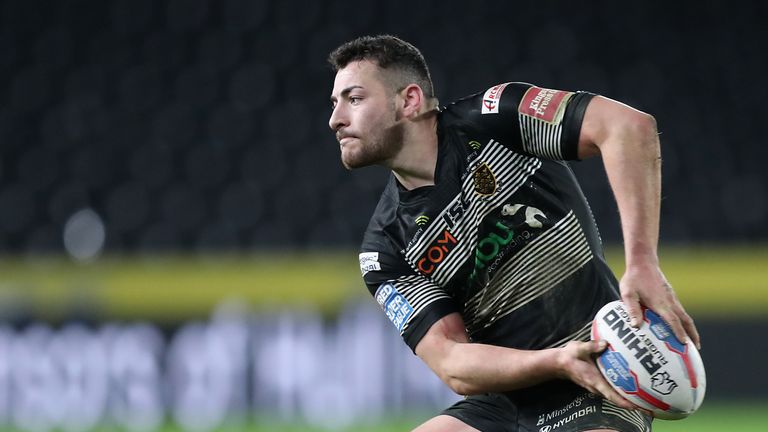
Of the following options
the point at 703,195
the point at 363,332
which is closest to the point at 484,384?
the point at 363,332

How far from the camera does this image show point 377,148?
A: 3.66m

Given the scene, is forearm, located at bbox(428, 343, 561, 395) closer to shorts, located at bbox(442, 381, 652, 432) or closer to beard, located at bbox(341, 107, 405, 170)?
shorts, located at bbox(442, 381, 652, 432)

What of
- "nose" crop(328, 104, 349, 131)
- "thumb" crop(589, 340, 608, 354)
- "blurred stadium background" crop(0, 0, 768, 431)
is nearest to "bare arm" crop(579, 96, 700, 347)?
"thumb" crop(589, 340, 608, 354)

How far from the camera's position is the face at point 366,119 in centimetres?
365

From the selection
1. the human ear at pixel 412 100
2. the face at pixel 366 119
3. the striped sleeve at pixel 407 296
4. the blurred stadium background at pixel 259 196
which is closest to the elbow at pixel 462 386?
the striped sleeve at pixel 407 296

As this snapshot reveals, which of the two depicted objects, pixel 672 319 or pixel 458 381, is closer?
pixel 672 319

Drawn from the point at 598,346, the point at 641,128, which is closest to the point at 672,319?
the point at 598,346

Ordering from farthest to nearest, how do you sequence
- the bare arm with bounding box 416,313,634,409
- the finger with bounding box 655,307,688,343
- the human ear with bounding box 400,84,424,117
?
the human ear with bounding box 400,84,424,117, the bare arm with bounding box 416,313,634,409, the finger with bounding box 655,307,688,343

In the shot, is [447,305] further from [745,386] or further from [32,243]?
[32,243]

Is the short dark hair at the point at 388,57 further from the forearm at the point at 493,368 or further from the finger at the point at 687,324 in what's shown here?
the finger at the point at 687,324

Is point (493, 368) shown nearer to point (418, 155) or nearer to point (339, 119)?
point (418, 155)

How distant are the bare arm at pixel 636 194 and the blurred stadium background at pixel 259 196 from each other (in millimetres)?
4614

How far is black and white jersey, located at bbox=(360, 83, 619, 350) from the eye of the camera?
11.8ft

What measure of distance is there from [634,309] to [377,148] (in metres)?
1.07
